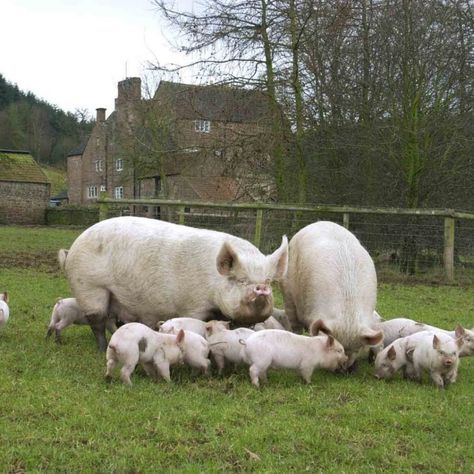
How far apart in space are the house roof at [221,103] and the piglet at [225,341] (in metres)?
11.0

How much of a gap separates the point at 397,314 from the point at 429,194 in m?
6.99

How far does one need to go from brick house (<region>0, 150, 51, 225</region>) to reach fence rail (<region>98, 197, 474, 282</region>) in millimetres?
28718

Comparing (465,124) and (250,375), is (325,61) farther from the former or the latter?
(250,375)

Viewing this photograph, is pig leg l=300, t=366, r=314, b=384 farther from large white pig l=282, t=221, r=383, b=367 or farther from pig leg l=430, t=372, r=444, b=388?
pig leg l=430, t=372, r=444, b=388

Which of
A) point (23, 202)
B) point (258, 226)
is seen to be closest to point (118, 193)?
point (23, 202)

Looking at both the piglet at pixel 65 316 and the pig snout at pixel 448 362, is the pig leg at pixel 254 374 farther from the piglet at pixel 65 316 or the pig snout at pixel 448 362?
the piglet at pixel 65 316

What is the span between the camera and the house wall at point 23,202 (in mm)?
42031

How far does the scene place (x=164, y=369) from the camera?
538cm

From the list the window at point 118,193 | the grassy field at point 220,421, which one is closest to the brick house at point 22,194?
the window at point 118,193

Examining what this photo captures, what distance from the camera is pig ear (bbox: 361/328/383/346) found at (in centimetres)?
541

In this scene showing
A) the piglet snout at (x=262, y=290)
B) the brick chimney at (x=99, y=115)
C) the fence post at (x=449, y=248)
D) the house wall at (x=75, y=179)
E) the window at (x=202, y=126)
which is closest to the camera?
the piglet snout at (x=262, y=290)

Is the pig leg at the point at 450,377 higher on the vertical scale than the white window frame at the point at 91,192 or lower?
lower

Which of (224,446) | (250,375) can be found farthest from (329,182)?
(224,446)

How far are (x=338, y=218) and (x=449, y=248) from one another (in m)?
2.66
